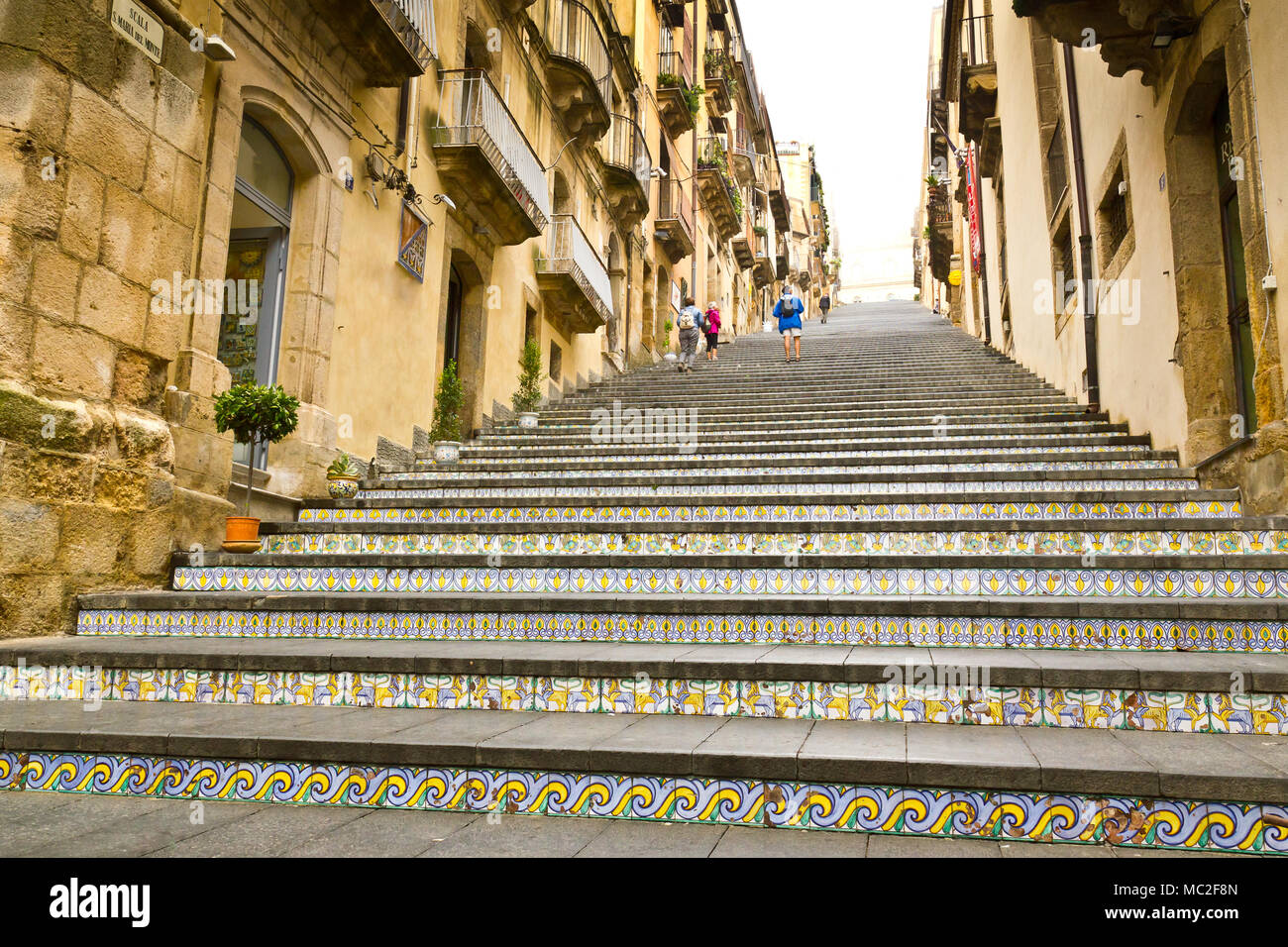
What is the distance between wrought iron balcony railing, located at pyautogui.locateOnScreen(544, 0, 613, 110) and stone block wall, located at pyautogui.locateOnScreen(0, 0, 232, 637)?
10.7m

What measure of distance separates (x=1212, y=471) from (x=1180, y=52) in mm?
3179

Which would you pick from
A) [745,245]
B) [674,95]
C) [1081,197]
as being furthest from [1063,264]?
[745,245]

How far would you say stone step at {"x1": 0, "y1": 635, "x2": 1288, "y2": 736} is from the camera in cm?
324

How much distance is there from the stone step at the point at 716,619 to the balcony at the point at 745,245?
3279cm

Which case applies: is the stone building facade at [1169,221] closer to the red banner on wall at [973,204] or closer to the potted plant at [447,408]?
the potted plant at [447,408]

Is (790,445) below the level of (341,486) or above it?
above

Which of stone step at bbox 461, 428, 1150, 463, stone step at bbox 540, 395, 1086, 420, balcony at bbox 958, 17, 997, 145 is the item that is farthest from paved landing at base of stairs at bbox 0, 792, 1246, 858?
balcony at bbox 958, 17, 997, 145

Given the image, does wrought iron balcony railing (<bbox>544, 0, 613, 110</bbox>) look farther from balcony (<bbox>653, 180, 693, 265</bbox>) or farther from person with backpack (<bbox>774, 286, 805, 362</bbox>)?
balcony (<bbox>653, 180, 693, 265</bbox>)

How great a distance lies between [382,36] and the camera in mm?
8469

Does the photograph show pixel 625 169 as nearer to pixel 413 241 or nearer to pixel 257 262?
pixel 413 241

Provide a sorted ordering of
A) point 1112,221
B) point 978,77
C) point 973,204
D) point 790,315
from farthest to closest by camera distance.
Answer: point 973,204 → point 978,77 → point 790,315 → point 1112,221

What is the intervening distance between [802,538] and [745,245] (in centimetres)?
3390
